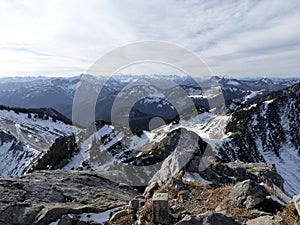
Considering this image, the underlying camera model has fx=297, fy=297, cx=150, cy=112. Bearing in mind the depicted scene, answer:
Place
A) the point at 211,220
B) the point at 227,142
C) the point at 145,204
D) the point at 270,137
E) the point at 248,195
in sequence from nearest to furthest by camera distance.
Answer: the point at 211,220 → the point at 145,204 → the point at 248,195 → the point at 227,142 → the point at 270,137

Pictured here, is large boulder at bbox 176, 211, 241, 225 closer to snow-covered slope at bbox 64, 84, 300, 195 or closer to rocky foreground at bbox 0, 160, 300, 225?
rocky foreground at bbox 0, 160, 300, 225

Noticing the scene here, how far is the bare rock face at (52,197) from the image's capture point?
52.6 feet

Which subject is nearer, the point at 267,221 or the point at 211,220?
the point at 211,220

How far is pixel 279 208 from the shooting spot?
15.1m

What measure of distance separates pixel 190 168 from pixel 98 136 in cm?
11450

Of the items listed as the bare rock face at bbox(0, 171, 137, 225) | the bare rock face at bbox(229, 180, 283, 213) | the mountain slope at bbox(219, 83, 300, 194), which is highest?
the bare rock face at bbox(229, 180, 283, 213)

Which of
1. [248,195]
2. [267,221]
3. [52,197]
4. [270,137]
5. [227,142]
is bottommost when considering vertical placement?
[270,137]

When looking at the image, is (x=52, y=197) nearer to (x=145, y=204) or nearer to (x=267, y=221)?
(x=145, y=204)

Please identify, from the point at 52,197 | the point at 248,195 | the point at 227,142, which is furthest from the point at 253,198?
the point at 227,142

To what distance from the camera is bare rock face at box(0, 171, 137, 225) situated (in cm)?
1603

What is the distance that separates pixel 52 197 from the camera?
1912 cm

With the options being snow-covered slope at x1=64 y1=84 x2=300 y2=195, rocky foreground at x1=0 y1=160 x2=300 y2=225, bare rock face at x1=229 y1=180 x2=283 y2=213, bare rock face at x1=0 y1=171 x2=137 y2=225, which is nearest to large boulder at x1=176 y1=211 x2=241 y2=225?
rocky foreground at x1=0 y1=160 x2=300 y2=225

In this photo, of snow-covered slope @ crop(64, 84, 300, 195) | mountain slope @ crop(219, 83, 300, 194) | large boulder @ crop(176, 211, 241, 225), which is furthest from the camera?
mountain slope @ crop(219, 83, 300, 194)

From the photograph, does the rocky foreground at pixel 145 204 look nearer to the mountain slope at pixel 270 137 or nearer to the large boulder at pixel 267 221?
the large boulder at pixel 267 221
